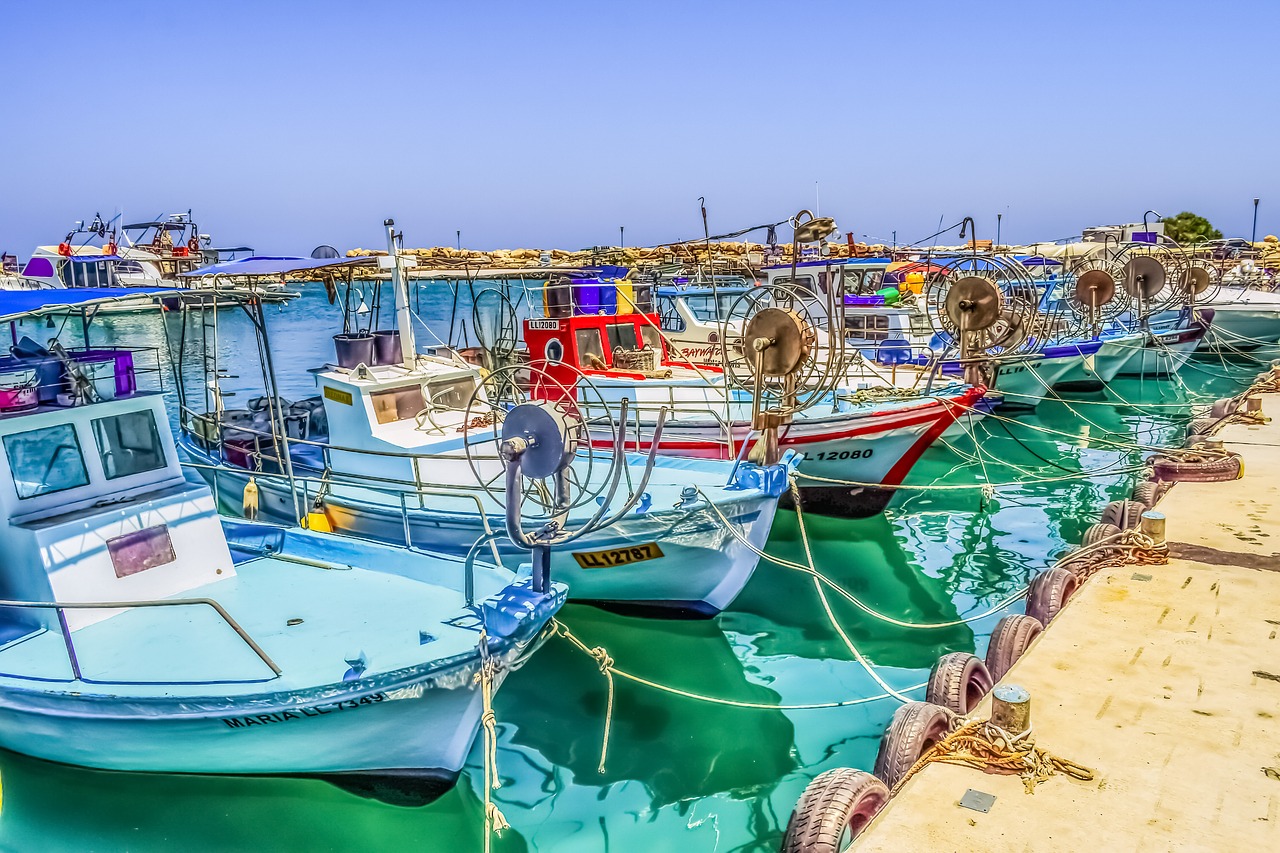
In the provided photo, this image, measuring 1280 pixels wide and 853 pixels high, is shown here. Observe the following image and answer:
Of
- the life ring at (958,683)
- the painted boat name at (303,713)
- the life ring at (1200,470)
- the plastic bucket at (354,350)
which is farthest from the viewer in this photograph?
the plastic bucket at (354,350)

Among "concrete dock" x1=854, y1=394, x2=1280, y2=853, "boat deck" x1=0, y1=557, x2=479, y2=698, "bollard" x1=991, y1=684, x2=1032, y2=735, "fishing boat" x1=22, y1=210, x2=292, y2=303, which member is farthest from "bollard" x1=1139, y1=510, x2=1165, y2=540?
"fishing boat" x1=22, y1=210, x2=292, y2=303

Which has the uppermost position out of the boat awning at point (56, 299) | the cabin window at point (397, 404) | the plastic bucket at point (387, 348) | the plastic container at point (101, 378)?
the boat awning at point (56, 299)

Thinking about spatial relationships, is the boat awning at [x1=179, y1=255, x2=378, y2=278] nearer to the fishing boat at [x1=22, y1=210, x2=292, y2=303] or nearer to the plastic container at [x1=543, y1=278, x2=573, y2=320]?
the plastic container at [x1=543, y1=278, x2=573, y2=320]

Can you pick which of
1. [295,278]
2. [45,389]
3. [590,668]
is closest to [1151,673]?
[590,668]

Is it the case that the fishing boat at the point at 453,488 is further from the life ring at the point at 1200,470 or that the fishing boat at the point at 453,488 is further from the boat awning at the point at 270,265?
the life ring at the point at 1200,470

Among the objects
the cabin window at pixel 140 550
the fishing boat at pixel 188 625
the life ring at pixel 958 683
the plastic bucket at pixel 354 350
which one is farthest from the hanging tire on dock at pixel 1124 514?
the cabin window at pixel 140 550

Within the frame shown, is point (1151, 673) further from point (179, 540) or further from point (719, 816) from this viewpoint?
point (179, 540)

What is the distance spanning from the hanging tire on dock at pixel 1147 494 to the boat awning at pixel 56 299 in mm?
10914

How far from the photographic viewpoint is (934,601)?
1134cm

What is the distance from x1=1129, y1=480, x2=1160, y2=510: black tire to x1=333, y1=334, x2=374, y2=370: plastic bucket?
389 inches

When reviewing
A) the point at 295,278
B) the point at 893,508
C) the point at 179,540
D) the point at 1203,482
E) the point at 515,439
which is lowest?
the point at 893,508

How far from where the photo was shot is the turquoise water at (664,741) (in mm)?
6797

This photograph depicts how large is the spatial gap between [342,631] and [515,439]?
2213mm

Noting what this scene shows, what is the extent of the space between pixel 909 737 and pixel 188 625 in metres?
5.52
